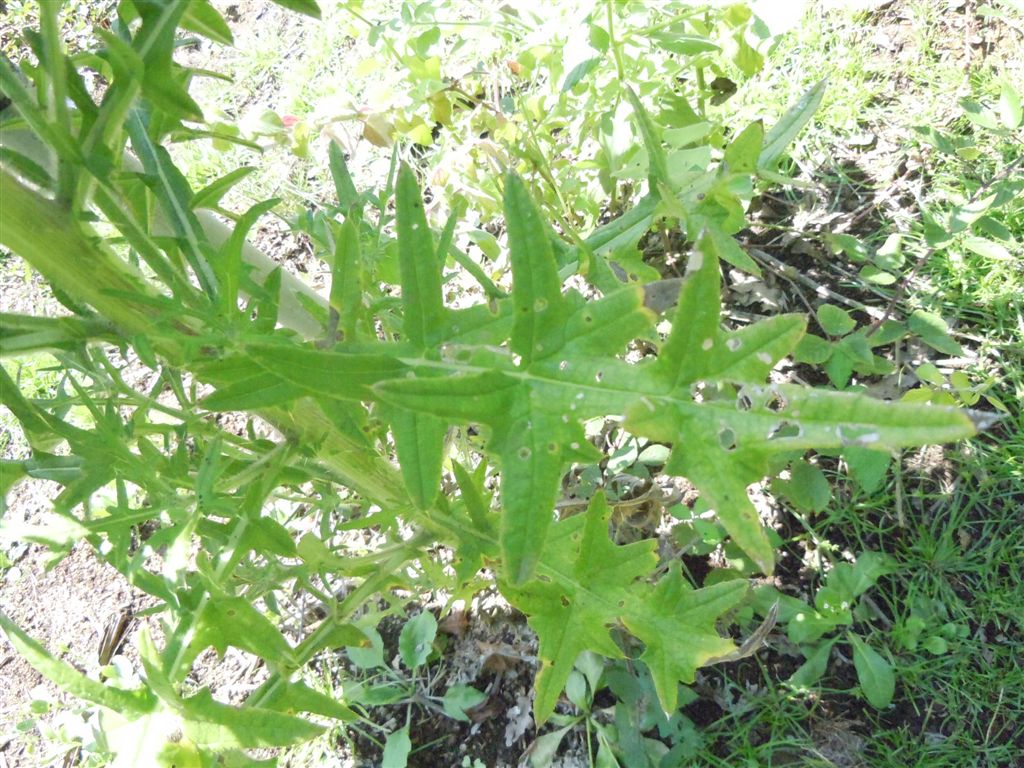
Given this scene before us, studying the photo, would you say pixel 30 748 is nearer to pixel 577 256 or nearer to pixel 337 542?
pixel 337 542

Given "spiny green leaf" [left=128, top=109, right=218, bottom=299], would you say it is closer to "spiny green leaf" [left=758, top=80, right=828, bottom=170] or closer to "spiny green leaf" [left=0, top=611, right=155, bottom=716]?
"spiny green leaf" [left=0, top=611, right=155, bottom=716]

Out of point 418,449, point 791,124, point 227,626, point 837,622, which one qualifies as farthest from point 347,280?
point 837,622

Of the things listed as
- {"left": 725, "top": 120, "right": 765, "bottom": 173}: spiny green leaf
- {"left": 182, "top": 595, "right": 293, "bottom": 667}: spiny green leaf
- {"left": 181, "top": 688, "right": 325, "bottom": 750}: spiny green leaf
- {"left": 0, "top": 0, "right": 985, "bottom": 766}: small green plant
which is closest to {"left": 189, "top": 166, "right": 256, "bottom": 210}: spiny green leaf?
{"left": 0, "top": 0, "right": 985, "bottom": 766}: small green plant

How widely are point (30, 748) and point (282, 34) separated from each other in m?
2.34

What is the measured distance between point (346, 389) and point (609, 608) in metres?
0.62

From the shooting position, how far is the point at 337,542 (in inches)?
88.5

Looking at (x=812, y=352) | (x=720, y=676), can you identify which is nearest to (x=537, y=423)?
(x=812, y=352)

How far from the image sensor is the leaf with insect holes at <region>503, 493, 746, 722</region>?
1.36 m

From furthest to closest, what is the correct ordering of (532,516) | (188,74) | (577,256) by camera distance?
(577,256) < (188,74) < (532,516)

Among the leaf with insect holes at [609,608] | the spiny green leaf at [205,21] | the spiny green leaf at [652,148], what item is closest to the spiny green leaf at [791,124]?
the spiny green leaf at [652,148]

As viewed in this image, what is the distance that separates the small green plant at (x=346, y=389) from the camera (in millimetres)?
910

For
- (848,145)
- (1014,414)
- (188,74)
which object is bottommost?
(1014,414)

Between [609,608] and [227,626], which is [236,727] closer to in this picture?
[227,626]

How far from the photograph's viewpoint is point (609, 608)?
4.51 feet
